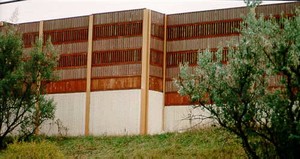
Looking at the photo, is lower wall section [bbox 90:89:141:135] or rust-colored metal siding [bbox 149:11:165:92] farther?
rust-colored metal siding [bbox 149:11:165:92]

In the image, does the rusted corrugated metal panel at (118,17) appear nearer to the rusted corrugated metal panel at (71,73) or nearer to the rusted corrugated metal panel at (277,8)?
the rusted corrugated metal panel at (71,73)

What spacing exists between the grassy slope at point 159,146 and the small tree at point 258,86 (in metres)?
4.10

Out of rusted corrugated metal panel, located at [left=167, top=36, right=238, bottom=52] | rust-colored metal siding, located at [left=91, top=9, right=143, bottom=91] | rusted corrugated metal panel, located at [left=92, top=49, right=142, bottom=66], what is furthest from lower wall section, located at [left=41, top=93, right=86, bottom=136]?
rusted corrugated metal panel, located at [left=167, top=36, right=238, bottom=52]

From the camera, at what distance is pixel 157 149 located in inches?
1206

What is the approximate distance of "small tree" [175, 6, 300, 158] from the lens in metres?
21.1

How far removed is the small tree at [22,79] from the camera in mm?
35844

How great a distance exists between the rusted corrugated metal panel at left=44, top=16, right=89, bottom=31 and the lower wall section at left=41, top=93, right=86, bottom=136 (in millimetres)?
4555

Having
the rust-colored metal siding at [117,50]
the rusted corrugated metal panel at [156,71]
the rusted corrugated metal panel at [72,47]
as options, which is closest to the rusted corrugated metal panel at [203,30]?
the rusted corrugated metal panel at [156,71]

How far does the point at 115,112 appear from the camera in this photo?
37969 mm

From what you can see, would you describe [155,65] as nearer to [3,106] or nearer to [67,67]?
[67,67]

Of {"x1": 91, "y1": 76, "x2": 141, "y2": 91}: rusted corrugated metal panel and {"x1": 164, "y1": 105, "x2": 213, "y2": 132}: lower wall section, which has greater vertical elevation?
{"x1": 91, "y1": 76, "x2": 141, "y2": 91}: rusted corrugated metal panel

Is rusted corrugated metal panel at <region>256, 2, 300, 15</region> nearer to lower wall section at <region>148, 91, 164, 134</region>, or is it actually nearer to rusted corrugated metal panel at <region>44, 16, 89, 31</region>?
lower wall section at <region>148, 91, 164, 134</region>

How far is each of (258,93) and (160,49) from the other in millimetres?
17300

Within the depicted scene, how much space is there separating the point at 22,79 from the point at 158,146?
966cm
